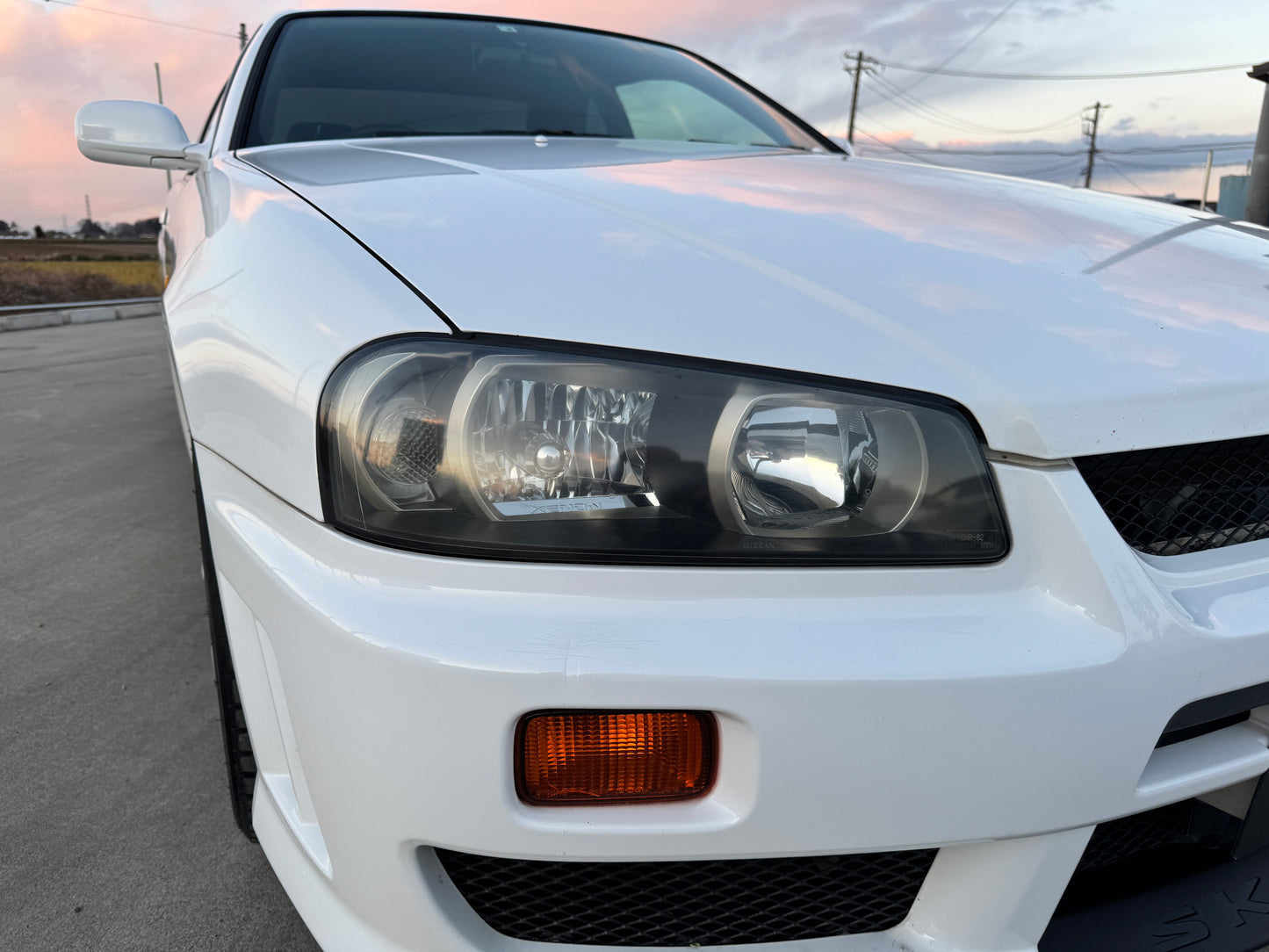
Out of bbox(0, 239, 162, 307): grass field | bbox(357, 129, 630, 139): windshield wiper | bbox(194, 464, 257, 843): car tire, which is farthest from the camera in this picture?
bbox(0, 239, 162, 307): grass field

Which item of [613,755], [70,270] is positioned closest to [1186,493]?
[613,755]

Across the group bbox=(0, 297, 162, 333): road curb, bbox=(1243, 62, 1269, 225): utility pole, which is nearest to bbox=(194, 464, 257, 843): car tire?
bbox=(1243, 62, 1269, 225): utility pole

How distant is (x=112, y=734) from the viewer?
180 centimetres

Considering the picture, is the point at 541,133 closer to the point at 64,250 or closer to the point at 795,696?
the point at 795,696

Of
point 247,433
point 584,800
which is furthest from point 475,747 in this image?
point 247,433

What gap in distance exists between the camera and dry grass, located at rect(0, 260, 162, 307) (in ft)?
38.1

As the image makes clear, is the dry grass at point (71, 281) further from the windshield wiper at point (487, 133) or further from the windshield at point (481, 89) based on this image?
the windshield wiper at point (487, 133)

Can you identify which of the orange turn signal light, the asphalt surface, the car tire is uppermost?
the orange turn signal light

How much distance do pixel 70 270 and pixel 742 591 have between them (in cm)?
1483

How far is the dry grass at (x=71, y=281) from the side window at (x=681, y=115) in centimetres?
1020

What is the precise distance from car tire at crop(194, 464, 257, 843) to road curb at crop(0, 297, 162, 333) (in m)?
10.4

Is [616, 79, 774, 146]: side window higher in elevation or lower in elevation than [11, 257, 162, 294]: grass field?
higher

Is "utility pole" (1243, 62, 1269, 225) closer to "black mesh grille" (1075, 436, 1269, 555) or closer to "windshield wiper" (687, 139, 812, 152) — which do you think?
"windshield wiper" (687, 139, 812, 152)

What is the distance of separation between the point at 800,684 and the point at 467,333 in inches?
18.0
